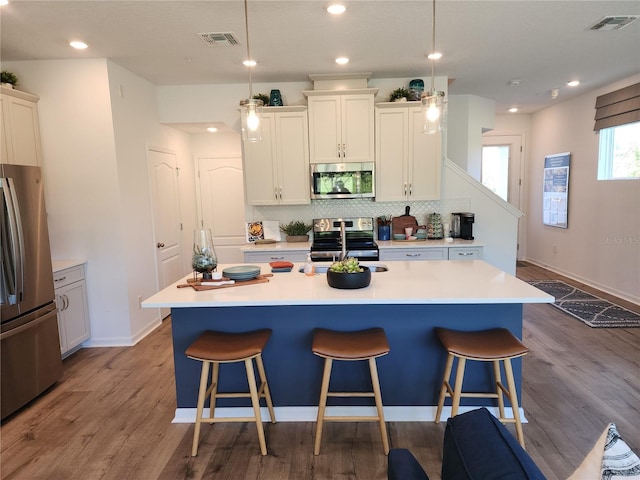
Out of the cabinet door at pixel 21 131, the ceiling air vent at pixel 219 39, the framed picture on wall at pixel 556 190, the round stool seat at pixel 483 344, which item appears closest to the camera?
the round stool seat at pixel 483 344

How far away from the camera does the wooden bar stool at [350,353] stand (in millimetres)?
2133

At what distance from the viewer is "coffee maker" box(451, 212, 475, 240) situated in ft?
15.2

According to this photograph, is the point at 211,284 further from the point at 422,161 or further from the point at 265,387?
the point at 422,161

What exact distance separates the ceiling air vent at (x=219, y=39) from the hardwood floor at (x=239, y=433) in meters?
2.80

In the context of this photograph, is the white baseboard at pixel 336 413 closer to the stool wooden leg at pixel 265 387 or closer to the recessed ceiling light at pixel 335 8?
the stool wooden leg at pixel 265 387

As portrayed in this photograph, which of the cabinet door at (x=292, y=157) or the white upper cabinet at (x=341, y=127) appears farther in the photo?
the cabinet door at (x=292, y=157)

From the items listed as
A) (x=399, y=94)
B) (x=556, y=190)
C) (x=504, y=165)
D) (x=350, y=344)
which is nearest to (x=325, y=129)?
(x=399, y=94)

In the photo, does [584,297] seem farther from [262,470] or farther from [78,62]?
[78,62]

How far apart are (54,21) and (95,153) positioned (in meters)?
1.20

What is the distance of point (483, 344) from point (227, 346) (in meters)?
1.47

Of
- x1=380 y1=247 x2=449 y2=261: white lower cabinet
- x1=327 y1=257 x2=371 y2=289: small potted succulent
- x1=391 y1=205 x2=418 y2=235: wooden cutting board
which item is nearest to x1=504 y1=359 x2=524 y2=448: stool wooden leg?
x1=327 y1=257 x2=371 y2=289: small potted succulent

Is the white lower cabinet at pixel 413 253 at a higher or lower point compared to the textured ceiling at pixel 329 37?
lower

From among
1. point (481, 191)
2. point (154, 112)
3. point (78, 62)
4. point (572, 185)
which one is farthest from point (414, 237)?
point (78, 62)

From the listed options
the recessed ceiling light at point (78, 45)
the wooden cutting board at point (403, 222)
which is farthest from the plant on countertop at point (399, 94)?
the recessed ceiling light at point (78, 45)
